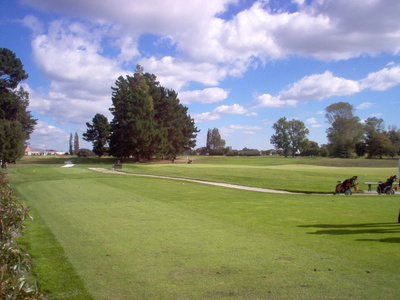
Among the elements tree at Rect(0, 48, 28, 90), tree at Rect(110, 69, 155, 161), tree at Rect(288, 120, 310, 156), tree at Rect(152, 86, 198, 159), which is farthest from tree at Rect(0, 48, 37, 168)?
tree at Rect(288, 120, 310, 156)

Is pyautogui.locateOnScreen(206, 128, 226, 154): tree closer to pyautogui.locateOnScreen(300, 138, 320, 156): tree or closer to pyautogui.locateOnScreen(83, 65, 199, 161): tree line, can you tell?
pyautogui.locateOnScreen(300, 138, 320, 156): tree

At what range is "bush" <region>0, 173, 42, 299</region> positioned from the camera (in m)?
2.54

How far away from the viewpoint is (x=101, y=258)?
628 centimetres

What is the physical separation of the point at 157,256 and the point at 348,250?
3.95 m

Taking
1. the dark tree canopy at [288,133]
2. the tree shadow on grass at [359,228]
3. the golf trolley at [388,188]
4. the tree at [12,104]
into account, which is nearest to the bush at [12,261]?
the tree shadow on grass at [359,228]

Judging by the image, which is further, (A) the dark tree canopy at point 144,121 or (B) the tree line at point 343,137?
(B) the tree line at point 343,137

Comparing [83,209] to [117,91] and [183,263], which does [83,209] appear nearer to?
[183,263]

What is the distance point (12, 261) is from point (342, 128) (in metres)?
115

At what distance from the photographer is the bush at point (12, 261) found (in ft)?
8.33

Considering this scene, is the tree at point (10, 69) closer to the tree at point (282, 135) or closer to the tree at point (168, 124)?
the tree at point (168, 124)

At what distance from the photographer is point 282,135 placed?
133 metres

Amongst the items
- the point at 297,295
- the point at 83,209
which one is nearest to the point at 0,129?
the point at 83,209

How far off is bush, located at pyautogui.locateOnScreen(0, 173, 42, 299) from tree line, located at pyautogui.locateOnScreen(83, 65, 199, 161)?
64.8m

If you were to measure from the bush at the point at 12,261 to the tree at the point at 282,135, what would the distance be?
13009 cm
